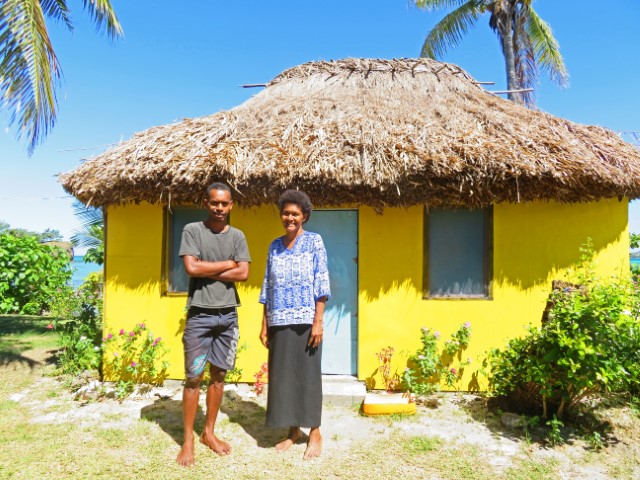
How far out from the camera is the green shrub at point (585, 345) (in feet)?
10.5

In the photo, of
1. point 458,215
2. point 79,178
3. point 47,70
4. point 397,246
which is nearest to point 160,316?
point 79,178

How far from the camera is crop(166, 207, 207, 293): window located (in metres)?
5.02

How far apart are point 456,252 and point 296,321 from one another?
7.99 ft

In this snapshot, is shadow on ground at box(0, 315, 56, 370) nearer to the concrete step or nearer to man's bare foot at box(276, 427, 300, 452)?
the concrete step

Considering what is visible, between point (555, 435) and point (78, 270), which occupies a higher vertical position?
point (78, 270)

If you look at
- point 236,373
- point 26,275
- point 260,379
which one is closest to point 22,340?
point 26,275

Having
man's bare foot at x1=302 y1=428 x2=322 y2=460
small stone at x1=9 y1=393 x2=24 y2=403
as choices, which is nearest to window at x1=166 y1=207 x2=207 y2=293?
small stone at x1=9 y1=393 x2=24 y2=403

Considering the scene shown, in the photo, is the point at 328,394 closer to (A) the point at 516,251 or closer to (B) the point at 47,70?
(A) the point at 516,251

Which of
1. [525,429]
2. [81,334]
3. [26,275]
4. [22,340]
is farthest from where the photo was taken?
[22,340]

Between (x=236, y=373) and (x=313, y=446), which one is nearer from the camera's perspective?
(x=313, y=446)

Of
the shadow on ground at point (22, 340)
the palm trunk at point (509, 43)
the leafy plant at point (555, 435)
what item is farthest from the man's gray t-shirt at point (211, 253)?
the palm trunk at point (509, 43)

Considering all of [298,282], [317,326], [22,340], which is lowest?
[22,340]

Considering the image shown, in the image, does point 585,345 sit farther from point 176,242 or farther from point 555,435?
point 176,242

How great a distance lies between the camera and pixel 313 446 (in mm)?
3256
